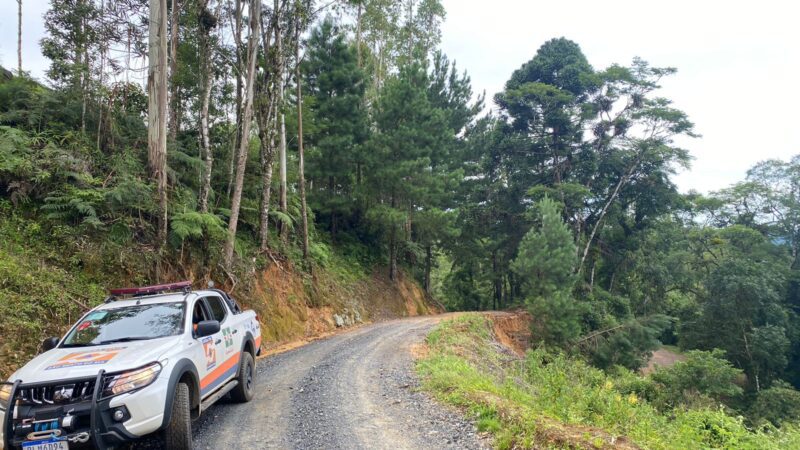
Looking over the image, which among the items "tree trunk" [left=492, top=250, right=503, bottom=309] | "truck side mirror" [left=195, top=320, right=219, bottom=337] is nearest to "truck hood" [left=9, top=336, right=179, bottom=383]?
"truck side mirror" [left=195, top=320, right=219, bottom=337]

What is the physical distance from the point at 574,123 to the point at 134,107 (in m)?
25.8

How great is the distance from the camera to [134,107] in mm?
14125

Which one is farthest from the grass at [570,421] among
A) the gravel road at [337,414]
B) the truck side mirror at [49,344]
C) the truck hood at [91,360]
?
the truck side mirror at [49,344]

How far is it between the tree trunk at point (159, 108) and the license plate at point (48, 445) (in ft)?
25.0

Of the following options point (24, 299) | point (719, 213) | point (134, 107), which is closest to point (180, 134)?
point (134, 107)

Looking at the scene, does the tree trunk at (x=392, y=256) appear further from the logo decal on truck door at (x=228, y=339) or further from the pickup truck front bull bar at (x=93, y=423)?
the pickup truck front bull bar at (x=93, y=423)

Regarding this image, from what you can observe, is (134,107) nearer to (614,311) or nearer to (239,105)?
(239,105)

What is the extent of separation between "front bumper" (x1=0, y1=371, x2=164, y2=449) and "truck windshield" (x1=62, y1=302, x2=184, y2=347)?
1.16 m

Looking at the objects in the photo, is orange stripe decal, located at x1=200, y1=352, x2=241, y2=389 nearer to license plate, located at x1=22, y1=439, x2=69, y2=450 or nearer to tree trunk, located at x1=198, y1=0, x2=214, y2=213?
license plate, located at x1=22, y1=439, x2=69, y2=450

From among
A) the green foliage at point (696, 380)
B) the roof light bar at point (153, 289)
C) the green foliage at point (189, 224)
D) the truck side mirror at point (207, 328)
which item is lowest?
the green foliage at point (696, 380)

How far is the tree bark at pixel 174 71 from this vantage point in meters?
13.1

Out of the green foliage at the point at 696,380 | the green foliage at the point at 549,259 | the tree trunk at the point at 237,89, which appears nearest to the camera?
the tree trunk at the point at 237,89

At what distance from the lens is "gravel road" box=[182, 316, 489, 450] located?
5.45 m

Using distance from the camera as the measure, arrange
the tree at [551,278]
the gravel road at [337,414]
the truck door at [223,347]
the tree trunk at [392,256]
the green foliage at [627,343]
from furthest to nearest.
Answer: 1. the tree trunk at [392,256]
2. the green foliage at [627,343]
3. the tree at [551,278]
4. the truck door at [223,347]
5. the gravel road at [337,414]
